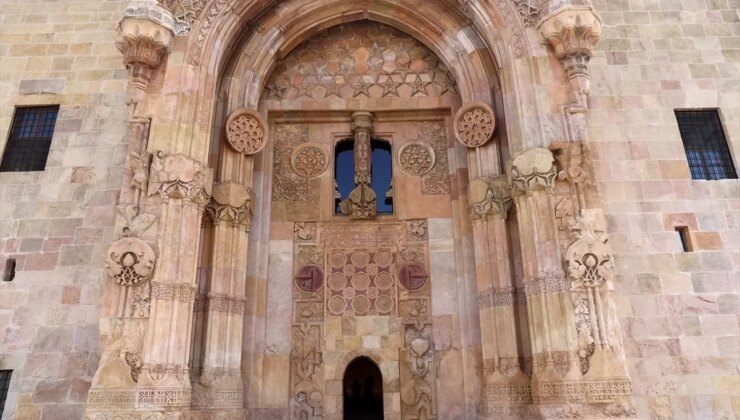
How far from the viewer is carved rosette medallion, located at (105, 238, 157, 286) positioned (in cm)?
745

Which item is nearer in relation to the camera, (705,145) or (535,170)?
(535,170)

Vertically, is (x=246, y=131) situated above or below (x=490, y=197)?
above

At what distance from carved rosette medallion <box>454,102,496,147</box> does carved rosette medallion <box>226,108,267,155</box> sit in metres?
3.72

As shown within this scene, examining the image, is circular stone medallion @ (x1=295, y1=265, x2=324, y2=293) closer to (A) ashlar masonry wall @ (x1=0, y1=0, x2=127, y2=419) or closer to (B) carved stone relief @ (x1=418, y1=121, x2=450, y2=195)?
(B) carved stone relief @ (x1=418, y1=121, x2=450, y2=195)

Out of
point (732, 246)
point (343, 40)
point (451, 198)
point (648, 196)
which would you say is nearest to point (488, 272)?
point (451, 198)

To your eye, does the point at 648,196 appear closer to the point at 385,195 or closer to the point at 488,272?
the point at 488,272

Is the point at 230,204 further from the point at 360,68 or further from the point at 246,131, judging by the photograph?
the point at 360,68

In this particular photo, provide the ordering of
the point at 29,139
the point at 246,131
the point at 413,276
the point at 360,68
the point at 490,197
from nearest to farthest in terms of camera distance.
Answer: the point at 490,197
the point at 246,131
the point at 413,276
the point at 29,139
the point at 360,68

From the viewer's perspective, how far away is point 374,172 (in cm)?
1057

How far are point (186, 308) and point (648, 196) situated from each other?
8.33 meters

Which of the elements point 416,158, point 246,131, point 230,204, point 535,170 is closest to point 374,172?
point 416,158

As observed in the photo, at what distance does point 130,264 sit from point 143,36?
3.79 m

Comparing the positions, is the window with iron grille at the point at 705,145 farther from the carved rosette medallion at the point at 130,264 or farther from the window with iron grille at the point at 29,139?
the window with iron grille at the point at 29,139

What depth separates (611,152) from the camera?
9633 mm
